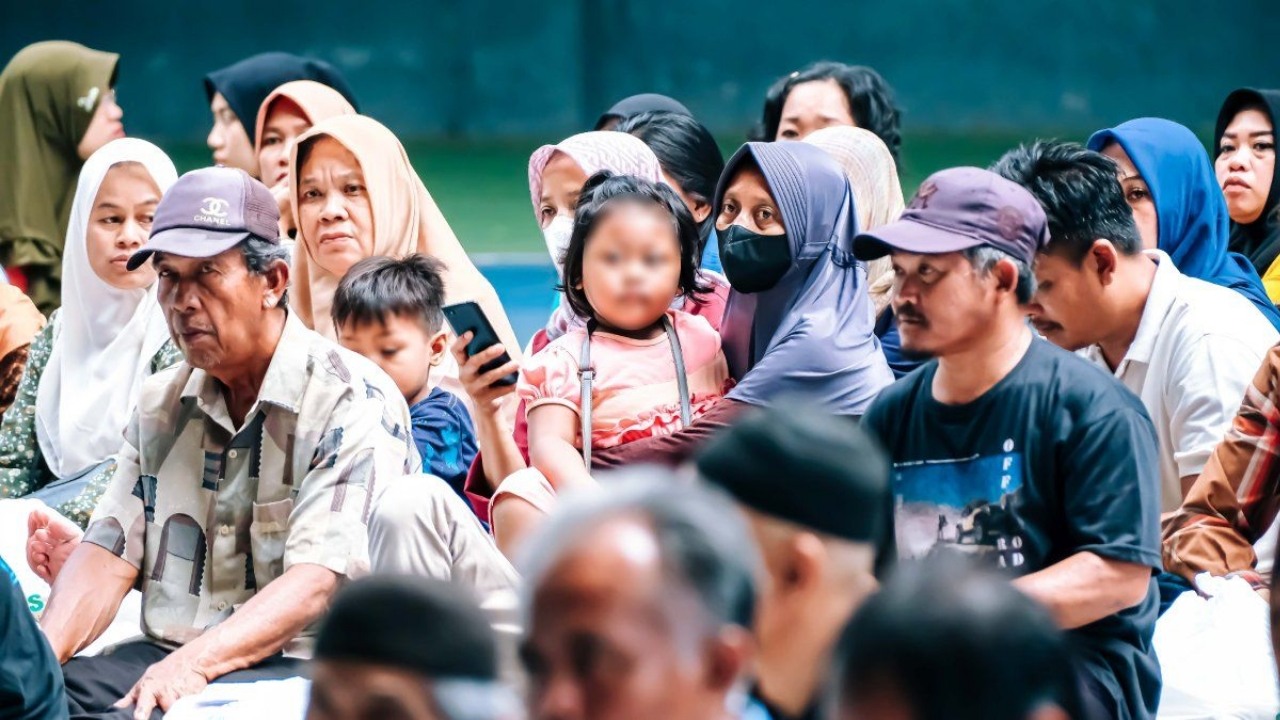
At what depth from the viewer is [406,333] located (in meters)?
4.51

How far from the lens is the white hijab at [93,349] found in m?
4.99

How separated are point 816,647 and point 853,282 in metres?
1.70

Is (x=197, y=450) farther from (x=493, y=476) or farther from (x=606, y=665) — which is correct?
(x=606, y=665)

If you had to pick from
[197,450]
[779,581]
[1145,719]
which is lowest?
[1145,719]

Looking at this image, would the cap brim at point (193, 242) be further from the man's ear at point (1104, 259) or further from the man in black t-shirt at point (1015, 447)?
the man's ear at point (1104, 259)

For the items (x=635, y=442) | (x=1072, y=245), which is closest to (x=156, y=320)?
(x=635, y=442)

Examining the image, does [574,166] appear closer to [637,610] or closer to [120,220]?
[120,220]

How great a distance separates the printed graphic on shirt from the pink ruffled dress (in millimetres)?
742

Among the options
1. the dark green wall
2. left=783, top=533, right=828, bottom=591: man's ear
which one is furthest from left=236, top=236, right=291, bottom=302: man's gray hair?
the dark green wall

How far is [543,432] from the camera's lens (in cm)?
380

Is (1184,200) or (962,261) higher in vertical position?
(962,261)

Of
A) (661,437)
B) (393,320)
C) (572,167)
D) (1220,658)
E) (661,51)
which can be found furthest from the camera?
(661,51)

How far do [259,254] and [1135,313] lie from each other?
1.76 meters

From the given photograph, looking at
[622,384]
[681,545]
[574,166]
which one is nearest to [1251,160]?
[574,166]
